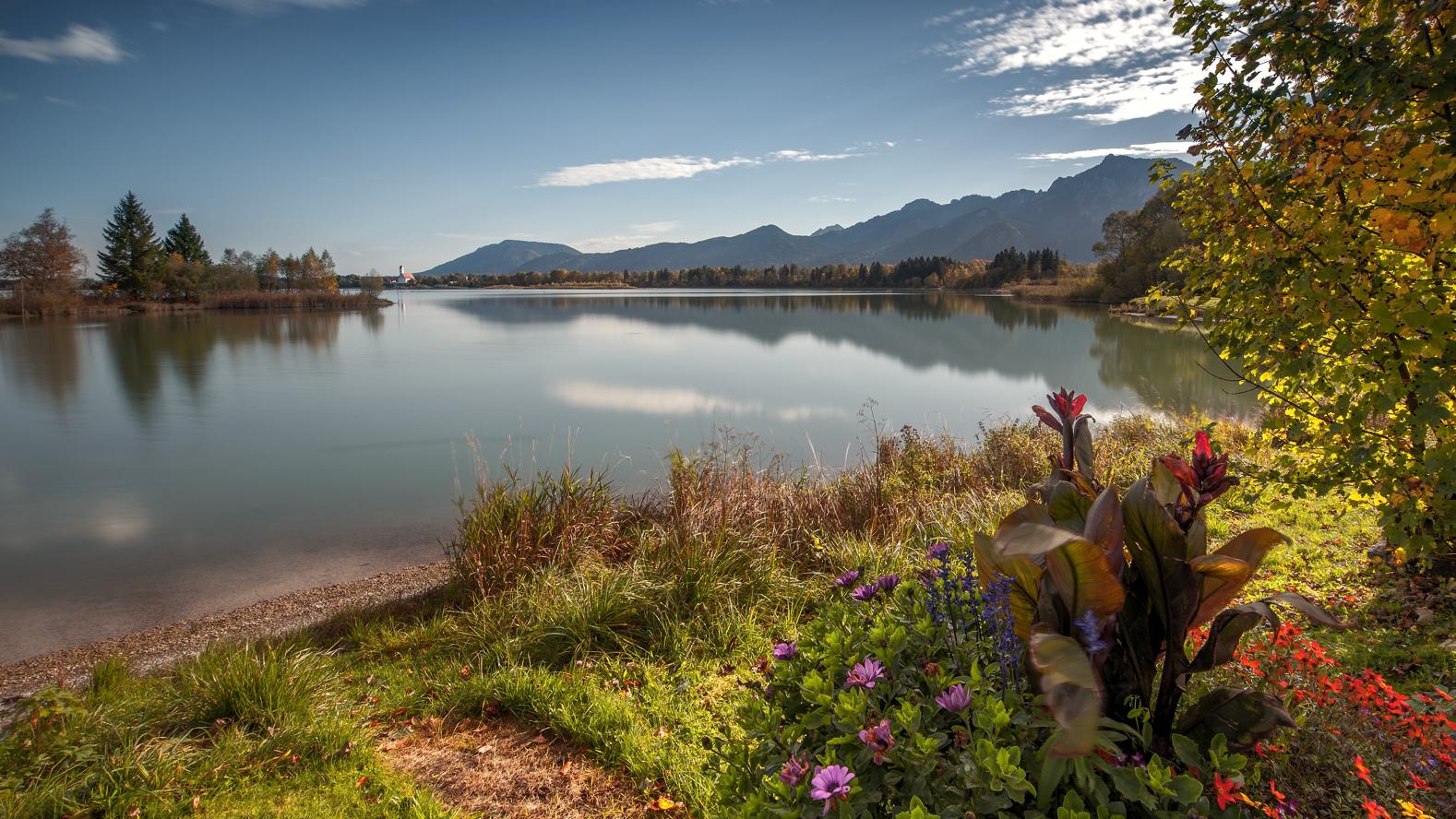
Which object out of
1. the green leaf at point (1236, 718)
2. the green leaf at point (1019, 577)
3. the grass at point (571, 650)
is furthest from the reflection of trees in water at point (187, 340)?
the green leaf at point (1236, 718)

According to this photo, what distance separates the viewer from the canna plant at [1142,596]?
1585 mm

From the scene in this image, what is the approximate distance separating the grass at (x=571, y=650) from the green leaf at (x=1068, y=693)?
113 cm

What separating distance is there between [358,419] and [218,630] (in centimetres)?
1027

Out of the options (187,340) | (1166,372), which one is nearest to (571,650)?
(1166,372)

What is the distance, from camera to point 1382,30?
10.1 feet

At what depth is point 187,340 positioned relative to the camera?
3081 cm

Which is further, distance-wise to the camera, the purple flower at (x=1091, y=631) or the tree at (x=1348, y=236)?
the tree at (x=1348, y=236)

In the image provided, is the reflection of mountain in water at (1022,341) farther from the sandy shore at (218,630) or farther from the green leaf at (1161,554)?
the sandy shore at (218,630)

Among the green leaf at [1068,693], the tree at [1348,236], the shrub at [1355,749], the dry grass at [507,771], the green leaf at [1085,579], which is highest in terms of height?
the tree at [1348,236]

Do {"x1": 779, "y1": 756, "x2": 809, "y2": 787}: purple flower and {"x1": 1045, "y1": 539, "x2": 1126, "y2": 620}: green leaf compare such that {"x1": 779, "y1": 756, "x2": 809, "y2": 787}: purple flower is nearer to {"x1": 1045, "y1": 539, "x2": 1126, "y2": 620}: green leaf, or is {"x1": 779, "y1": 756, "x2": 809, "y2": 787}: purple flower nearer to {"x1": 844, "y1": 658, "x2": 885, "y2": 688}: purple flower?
{"x1": 844, "y1": 658, "x2": 885, "y2": 688}: purple flower

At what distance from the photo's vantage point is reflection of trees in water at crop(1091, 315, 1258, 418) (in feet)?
48.4

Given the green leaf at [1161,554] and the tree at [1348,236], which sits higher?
the tree at [1348,236]

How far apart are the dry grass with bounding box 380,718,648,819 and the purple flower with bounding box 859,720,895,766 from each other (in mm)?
1689

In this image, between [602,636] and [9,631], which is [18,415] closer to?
[9,631]
